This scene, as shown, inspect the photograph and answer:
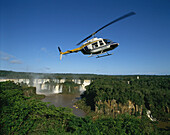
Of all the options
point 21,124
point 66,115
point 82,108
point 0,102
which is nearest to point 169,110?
point 82,108

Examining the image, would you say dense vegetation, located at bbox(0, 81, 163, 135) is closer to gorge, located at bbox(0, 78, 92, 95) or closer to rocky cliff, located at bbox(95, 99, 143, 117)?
rocky cliff, located at bbox(95, 99, 143, 117)

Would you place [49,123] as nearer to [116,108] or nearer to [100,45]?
[100,45]

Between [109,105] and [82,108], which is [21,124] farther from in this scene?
[82,108]

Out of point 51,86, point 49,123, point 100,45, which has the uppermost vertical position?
point 100,45

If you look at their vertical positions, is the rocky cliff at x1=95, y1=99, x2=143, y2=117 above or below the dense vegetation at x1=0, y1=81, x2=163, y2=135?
below

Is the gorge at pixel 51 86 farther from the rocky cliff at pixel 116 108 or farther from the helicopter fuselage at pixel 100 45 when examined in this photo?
the helicopter fuselage at pixel 100 45

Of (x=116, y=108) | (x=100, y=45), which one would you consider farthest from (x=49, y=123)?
(x=116, y=108)

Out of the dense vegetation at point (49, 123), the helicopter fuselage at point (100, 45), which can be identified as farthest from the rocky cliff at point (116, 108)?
the helicopter fuselage at point (100, 45)

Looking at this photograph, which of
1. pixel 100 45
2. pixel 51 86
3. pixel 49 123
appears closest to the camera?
pixel 49 123

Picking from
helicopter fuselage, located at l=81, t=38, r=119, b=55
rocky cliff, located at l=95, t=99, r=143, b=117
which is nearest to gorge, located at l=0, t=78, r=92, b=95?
rocky cliff, located at l=95, t=99, r=143, b=117
